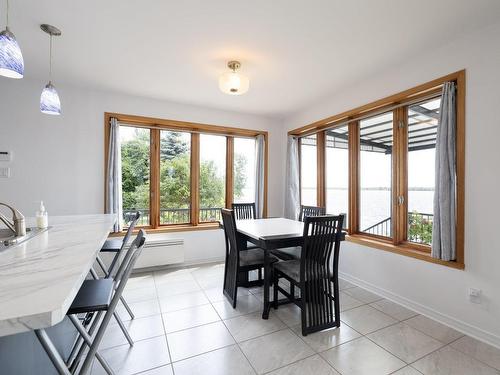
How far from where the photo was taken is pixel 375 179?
10.2 ft

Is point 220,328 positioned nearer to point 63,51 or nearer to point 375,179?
point 375,179

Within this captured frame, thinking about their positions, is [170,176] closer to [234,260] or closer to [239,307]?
[234,260]

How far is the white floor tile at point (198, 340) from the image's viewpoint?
1816 mm

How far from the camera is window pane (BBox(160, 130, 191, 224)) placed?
3846 millimetres

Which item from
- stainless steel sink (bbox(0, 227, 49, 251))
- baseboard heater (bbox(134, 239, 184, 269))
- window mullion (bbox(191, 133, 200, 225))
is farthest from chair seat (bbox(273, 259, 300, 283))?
window mullion (bbox(191, 133, 200, 225))

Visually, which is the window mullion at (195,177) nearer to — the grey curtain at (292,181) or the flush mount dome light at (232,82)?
the grey curtain at (292,181)

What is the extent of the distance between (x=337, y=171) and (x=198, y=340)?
2791 mm

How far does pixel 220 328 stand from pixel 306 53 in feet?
8.69

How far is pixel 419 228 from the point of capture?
262 cm

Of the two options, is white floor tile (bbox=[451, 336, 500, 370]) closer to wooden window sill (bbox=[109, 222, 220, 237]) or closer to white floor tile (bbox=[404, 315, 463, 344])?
white floor tile (bbox=[404, 315, 463, 344])

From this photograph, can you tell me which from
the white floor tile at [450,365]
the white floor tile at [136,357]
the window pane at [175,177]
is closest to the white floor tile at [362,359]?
the white floor tile at [450,365]

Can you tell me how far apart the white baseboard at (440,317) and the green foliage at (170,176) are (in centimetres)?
249

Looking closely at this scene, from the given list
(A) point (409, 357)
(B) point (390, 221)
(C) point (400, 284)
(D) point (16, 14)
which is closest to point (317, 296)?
(A) point (409, 357)

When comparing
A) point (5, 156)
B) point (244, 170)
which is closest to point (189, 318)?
point (244, 170)
